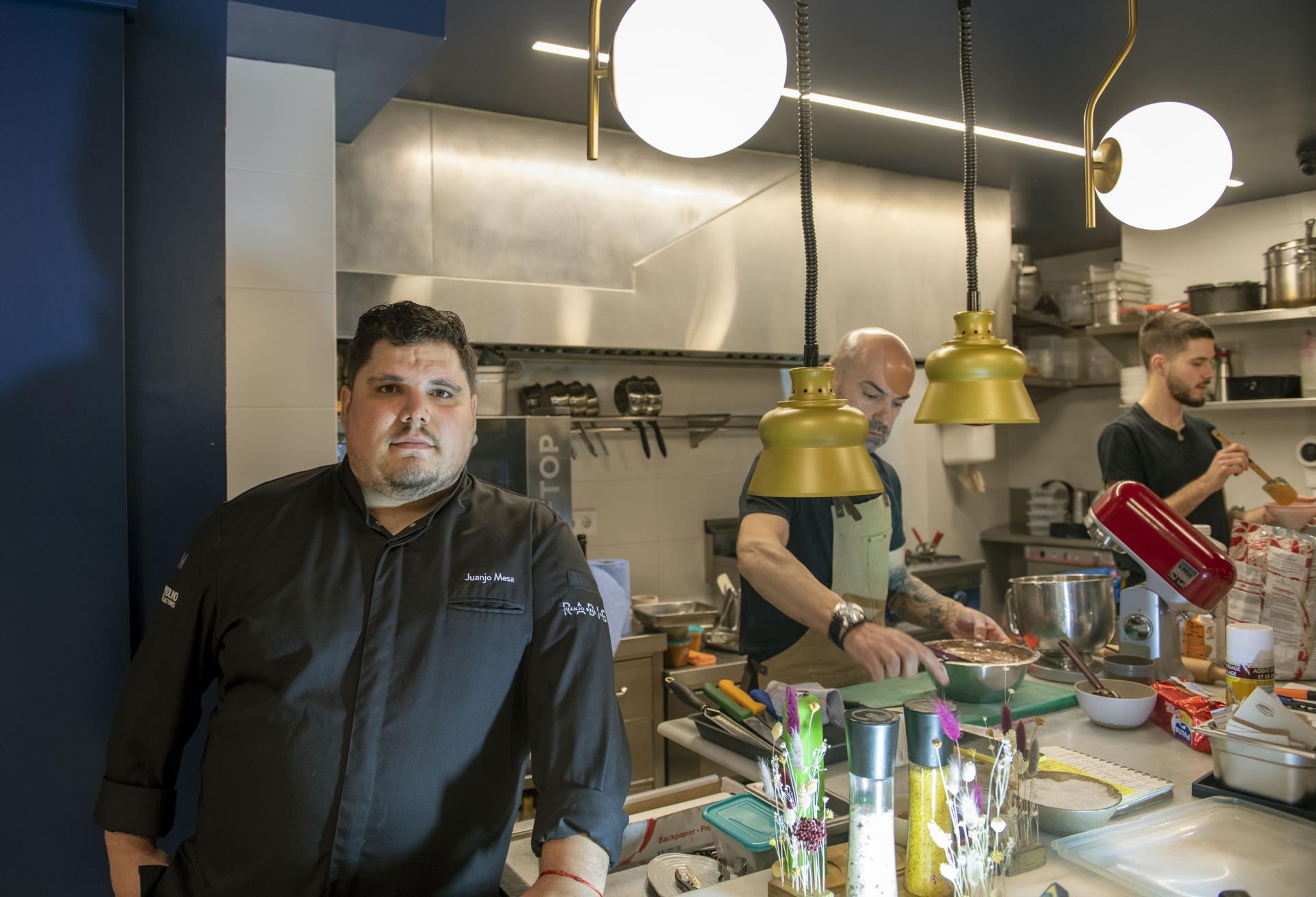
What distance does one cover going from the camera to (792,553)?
2.47 metres

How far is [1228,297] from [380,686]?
493cm

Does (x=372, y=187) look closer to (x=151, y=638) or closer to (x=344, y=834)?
(x=151, y=638)

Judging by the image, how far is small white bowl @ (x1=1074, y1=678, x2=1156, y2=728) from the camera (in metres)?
1.86

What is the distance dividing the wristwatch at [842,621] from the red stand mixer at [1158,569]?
0.69 meters

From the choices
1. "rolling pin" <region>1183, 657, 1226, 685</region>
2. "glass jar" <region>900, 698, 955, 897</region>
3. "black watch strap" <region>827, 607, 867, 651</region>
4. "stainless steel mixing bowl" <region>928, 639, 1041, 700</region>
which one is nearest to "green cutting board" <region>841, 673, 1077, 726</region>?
"stainless steel mixing bowl" <region>928, 639, 1041, 700</region>

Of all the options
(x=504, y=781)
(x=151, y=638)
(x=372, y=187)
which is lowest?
(x=504, y=781)

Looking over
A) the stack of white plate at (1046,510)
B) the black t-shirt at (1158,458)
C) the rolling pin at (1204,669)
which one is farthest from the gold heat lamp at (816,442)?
the stack of white plate at (1046,510)

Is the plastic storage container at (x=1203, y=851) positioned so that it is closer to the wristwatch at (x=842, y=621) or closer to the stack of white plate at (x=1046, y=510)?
the wristwatch at (x=842, y=621)

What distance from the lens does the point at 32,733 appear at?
1871 millimetres

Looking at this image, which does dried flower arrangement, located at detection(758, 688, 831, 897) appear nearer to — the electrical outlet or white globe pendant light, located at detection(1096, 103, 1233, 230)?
white globe pendant light, located at detection(1096, 103, 1233, 230)

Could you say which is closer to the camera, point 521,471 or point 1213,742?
point 1213,742

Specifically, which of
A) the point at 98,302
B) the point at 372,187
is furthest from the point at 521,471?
the point at 98,302

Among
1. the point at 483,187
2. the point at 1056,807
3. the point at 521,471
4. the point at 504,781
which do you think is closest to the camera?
the point at 1056,807

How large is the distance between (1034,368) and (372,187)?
394 centimetres
